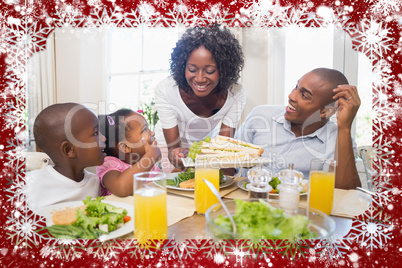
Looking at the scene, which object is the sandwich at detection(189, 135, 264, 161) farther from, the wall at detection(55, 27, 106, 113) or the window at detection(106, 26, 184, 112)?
the wall at detection(55, 27, 106, 113)

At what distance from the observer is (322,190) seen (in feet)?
3.39

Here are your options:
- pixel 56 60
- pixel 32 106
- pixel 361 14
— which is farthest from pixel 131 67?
pixel 361 14

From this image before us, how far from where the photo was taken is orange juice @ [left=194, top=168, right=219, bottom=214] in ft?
3.42

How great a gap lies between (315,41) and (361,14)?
79 cm

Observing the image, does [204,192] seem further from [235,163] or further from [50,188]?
[50,188]

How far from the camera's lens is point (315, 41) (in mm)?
2008

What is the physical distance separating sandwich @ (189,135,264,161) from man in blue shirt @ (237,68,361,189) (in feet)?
1.65

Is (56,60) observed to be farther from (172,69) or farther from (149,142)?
(149,142)

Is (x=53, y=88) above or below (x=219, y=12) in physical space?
below

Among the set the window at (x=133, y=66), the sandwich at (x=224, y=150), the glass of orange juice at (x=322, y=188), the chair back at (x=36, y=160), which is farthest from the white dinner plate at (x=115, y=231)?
the window at (x=133, y=66)

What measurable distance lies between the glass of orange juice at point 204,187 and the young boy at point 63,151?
614mm

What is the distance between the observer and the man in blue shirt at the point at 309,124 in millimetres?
1584

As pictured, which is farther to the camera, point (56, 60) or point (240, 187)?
point (56, 60)

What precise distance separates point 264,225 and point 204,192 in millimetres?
376
